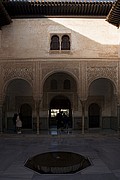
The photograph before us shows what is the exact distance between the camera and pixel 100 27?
1324cm

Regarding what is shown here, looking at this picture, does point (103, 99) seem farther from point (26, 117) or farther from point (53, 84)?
point (26, 117)

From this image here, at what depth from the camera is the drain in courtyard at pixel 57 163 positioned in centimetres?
627

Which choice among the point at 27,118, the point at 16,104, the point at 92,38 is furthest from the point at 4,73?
the point at 92,38

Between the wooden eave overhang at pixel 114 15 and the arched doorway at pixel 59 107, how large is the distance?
555 centimetres

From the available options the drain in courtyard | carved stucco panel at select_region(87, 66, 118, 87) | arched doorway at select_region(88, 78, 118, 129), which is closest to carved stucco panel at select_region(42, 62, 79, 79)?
carved stucco panel at select_region(87, 66, 118, 87)

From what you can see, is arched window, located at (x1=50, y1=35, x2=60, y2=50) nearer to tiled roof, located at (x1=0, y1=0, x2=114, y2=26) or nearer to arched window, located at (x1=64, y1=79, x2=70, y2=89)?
tiled roof, located at (x1=0, y1=0, x2=114, y2=26)

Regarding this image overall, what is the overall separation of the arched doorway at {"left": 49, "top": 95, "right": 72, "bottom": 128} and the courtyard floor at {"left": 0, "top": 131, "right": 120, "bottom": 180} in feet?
10.2

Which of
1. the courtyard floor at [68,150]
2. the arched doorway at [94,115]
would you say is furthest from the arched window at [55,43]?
the courtyard floor at [68,150]

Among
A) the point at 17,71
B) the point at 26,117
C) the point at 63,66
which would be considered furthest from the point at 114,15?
Result: the point at 26,117

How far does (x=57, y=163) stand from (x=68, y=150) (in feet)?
7.30

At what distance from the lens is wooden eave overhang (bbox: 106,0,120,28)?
11455 millimetres

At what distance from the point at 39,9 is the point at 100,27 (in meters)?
3.41

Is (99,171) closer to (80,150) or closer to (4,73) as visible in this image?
(80,150)

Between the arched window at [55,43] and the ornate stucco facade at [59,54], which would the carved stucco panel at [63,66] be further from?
the arched window at [55,43]
